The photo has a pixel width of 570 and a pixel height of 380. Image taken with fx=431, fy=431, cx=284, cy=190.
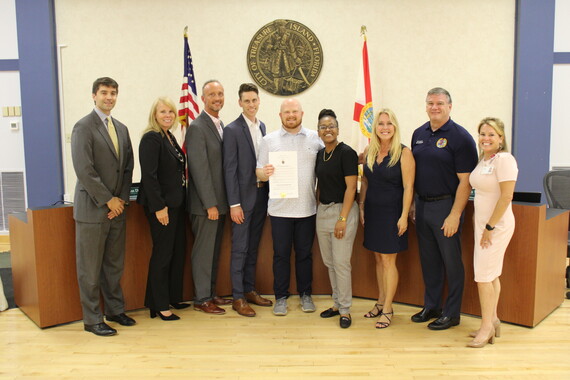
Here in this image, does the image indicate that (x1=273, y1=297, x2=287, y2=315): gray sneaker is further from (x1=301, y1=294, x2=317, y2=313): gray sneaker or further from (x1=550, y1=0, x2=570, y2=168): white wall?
(x1=550, y1=0, x2=570, y2=168): white wall

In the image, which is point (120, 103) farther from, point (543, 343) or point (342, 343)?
point (543, 343)

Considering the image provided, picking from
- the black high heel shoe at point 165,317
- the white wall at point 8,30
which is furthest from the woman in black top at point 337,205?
the white wall at point 8,30

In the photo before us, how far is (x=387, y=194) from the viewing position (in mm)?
2912

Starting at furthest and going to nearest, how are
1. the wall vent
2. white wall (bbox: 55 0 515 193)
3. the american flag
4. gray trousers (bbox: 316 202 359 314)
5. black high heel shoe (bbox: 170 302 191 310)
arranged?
the wall vent → white wall (bbox: 55 0 515 193) → the american flag → black high heel shoe (bbox: 170 302 191 310) → gray trousers (bbox: 316 202 359 314)

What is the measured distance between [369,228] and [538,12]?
400 cm

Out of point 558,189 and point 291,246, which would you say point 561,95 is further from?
point 291,246

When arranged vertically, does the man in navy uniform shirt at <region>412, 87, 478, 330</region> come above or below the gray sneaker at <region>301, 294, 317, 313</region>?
above

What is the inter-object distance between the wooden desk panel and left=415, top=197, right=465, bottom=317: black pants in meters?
0.27

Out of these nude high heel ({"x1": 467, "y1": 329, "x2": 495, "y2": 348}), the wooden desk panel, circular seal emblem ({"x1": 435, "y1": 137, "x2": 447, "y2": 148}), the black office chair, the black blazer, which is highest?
circular seal emblem ({"x1": 435, "y1": 137, "x2": 447, "y2": 148})

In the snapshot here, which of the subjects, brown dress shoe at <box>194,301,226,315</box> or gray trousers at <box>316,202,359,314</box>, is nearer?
gray trousers at <box>316,202,359,314</box>

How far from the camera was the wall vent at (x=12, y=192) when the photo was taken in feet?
19.1

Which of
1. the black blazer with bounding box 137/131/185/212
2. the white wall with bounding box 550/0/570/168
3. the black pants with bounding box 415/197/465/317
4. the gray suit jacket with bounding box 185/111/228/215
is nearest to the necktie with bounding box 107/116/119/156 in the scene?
the black blazer with bounding box 137/131/185/212

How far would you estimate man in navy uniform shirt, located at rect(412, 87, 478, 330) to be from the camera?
9.15 feet

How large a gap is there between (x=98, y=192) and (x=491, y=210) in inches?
97.3
